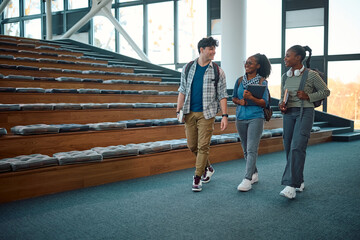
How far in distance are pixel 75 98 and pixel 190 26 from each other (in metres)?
6.93

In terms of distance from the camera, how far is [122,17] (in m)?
11.9

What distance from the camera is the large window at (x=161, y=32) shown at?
36.3ft

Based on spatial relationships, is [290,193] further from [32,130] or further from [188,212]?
[32,130]

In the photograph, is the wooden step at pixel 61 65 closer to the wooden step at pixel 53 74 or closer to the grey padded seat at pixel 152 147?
the wooden step at pixel 53 74

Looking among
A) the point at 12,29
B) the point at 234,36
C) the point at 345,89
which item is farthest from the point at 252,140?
the point at 12,29

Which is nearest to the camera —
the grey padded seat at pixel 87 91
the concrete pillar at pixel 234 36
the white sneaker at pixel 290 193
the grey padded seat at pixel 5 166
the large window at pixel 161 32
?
the grey padded seat at pixel 5 166

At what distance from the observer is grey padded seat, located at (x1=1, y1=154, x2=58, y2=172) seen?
2721mm

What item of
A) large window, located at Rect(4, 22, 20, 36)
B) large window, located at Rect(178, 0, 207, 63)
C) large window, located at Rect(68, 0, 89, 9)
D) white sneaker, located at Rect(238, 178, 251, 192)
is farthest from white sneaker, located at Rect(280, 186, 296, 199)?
large window, located at Rect(4, 22, 20, 36)

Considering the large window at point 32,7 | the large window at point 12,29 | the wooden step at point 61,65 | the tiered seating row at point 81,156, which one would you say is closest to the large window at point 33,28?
the large window at point 32,7

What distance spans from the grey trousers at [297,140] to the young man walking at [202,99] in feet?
1.88

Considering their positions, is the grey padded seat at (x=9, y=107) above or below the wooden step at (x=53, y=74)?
below

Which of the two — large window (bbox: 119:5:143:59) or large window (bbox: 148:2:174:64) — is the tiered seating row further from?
large window (bbox: 119:5:143:59)

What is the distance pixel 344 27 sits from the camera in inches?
340

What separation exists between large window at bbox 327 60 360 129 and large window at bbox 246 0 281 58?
158 centimetres
